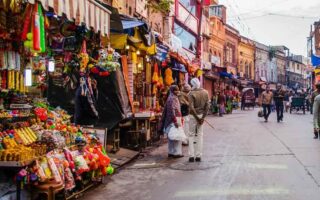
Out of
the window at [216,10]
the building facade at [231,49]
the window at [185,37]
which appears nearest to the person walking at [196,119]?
the window at [185,37]

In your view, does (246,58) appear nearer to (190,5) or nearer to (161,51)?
(190,5)

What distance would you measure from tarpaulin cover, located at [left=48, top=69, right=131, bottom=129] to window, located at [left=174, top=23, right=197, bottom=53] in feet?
65.8

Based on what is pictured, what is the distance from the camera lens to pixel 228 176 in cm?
921

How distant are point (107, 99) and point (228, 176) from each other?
4.61 metres

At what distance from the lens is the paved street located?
7.74 meters

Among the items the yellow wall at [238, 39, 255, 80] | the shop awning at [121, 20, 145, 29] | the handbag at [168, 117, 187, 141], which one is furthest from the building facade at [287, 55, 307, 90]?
the handbag at [168, 117, 187, 141]

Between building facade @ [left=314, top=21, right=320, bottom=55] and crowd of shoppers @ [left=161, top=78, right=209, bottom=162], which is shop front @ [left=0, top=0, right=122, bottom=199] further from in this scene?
building facade @ [left=314, top=21, right=320, bottom=55]

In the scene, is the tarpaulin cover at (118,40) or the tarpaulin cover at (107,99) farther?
the tarpaulin cover at (107,99)

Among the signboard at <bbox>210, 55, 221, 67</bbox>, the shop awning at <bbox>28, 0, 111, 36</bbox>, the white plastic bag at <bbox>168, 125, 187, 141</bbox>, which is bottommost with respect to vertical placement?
the white plastic bag at <bbox>168, 125, 187, 141</bbox>

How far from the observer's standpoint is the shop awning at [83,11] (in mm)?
7492

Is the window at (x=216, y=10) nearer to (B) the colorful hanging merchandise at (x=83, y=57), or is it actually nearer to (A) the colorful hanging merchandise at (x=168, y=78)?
(A) the colorful hanging merchandise at (x=168, y=78)

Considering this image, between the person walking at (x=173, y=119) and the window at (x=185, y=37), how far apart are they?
792 inches

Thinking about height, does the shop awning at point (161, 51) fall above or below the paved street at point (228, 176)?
above

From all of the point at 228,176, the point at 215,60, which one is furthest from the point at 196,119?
the point at 215,60
